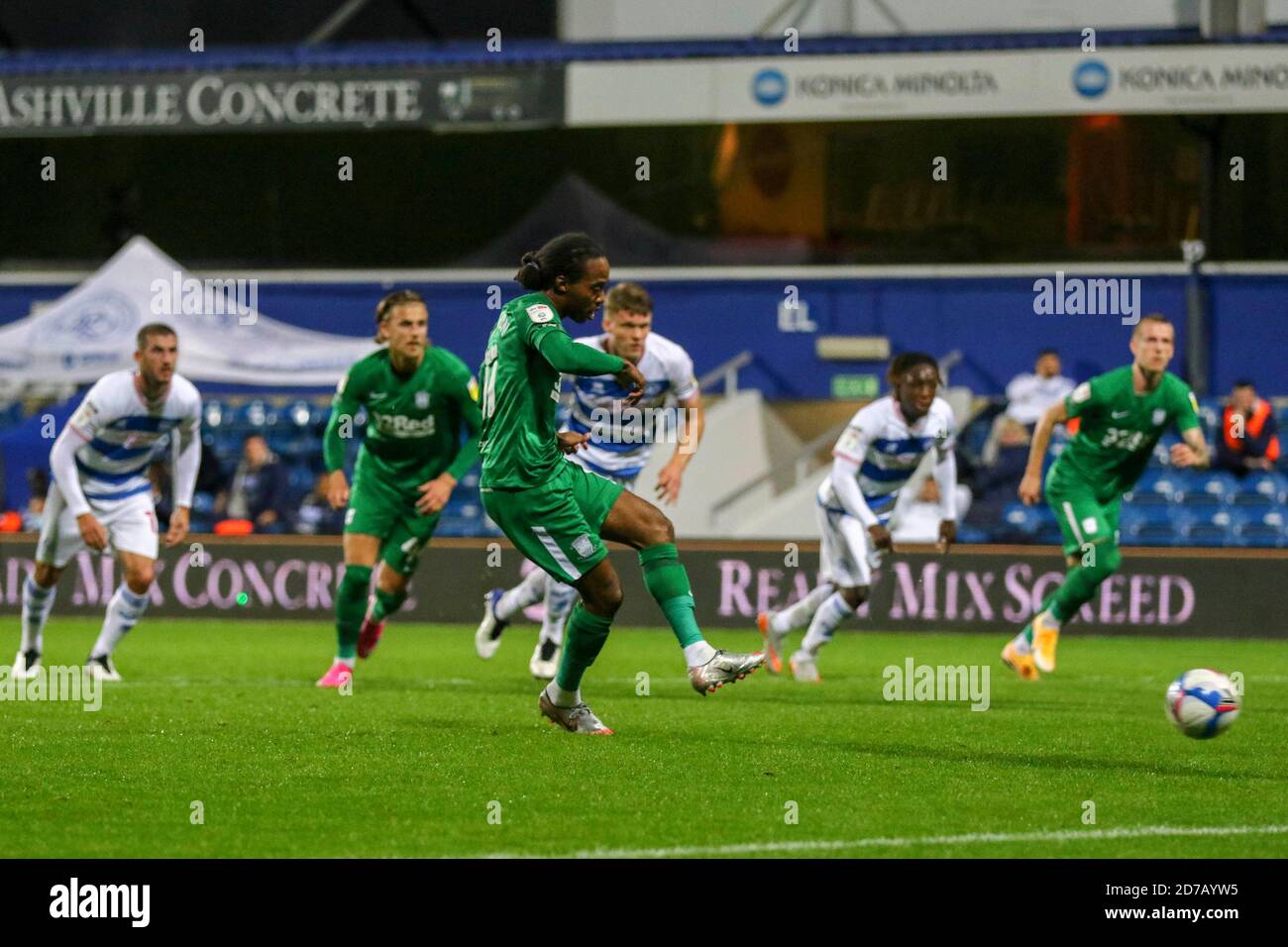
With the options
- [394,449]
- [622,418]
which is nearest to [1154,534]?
[622,418]

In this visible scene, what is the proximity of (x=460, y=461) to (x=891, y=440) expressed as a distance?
2.70 metres

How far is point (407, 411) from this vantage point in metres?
12.0

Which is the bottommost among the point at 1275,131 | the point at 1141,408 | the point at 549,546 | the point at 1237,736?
the point at 1237,736

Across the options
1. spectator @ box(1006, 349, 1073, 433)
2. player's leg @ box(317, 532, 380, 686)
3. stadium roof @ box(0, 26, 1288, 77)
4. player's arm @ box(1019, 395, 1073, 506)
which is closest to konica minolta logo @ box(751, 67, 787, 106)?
stadium roof @ box(0, 26, 1288, 77)

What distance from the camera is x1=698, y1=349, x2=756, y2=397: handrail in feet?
80.3

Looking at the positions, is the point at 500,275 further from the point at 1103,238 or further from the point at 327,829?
the point at 327,829

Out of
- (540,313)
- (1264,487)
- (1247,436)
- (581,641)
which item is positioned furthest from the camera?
(1264,487)

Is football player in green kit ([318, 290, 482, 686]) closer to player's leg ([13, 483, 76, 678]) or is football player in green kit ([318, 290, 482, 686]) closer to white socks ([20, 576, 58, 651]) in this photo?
player's leg ([13, 483, 76, 678])

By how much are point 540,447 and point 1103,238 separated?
58.7 ft

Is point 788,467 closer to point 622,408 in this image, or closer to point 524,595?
point 524,595

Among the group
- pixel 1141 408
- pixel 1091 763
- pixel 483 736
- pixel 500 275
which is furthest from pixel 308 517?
pixel 1091 763

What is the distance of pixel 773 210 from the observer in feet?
85.0

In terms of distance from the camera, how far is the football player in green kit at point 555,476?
8500 mm

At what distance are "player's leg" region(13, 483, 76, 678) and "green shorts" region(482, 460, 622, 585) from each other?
15.8 ft
